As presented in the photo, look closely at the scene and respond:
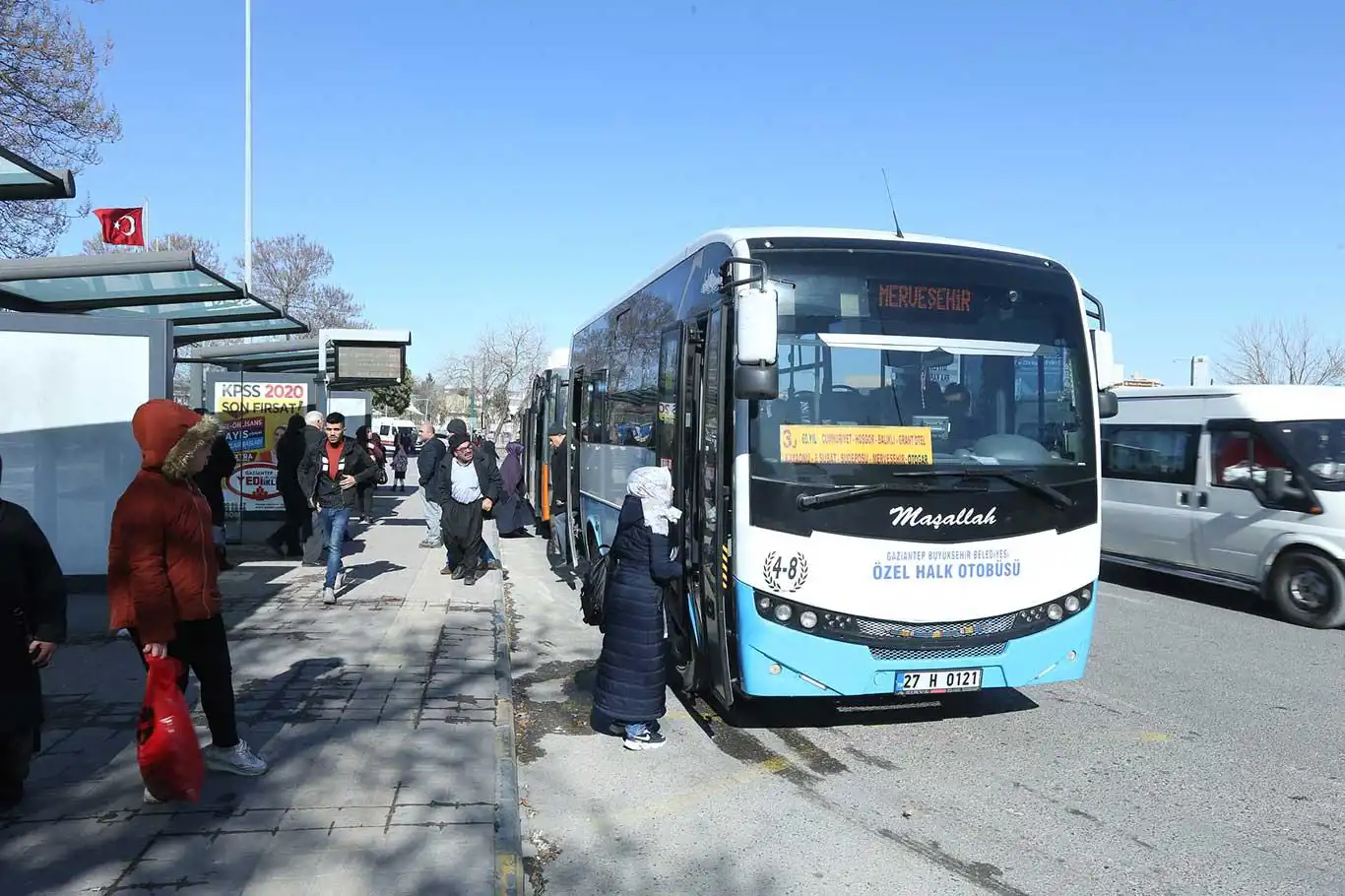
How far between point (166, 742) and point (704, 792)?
8.86 feet

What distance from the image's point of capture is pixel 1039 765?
19.0 ft

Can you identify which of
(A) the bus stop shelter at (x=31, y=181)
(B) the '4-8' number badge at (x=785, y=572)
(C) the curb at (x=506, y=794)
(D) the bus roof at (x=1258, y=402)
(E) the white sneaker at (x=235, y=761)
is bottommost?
(C) the curb at (x=506, y=794)

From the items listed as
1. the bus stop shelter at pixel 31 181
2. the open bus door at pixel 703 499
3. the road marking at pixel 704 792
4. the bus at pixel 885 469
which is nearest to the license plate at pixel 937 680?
the bus at pixel 885 469

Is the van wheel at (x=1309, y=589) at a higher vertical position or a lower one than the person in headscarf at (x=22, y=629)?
lower

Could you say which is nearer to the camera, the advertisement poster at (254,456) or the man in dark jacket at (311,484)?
the man in dark jacket at (311,484)

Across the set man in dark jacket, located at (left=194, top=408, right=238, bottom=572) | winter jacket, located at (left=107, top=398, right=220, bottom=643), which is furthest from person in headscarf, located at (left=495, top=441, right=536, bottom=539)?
winter jacket, located at (left=107, top=398, right=220, bottom=643)

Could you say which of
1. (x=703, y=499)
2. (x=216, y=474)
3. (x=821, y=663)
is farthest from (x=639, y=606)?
(x=216, y=474)

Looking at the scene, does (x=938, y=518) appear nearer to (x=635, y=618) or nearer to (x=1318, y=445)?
(x=635, y=618)

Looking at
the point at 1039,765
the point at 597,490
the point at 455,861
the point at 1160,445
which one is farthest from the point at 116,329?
the point at 1160,445

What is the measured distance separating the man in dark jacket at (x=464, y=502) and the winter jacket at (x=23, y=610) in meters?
6.88

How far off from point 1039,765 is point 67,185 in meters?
7.65

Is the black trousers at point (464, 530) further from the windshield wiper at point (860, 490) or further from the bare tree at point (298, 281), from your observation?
the bare tree at point (298, 281)

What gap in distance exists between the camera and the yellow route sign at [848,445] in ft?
18.7

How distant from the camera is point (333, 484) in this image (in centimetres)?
989
